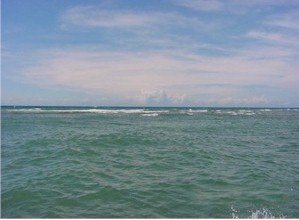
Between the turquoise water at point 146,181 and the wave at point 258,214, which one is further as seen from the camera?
the turquoise water at point 146,181

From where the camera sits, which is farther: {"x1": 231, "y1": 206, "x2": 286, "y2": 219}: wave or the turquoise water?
the turquoise water

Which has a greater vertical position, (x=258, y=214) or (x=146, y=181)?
(x=146, y=181)

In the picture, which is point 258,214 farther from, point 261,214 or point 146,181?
point 146,181

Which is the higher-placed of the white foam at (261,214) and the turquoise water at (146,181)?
the turquoise water at (146,181)

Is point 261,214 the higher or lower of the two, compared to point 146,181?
lower

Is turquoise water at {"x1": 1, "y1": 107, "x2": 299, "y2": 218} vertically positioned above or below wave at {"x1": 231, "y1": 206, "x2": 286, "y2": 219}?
above

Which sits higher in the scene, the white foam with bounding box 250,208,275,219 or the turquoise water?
the turquoise water

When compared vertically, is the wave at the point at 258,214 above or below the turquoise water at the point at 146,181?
below

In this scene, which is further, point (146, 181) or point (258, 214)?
point (146, 181)

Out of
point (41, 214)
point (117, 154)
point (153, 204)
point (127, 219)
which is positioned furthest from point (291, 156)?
point (41, 214)

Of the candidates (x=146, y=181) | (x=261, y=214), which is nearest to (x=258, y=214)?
(x=261, y=214)

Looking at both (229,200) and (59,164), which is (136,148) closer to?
(59,164)

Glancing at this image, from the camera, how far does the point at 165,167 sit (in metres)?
15.1

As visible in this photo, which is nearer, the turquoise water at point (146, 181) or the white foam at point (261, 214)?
the white foam at point (261, 214)
